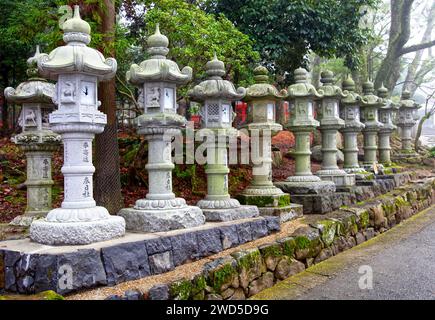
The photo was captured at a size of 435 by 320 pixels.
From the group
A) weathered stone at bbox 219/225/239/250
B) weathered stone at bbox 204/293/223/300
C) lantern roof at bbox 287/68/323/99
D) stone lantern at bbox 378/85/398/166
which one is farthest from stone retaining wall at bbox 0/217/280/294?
stone lantern at bbox 378/85/398/166

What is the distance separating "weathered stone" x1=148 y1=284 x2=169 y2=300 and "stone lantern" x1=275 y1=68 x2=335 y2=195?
4.93 metres

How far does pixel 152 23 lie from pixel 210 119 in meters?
2.43

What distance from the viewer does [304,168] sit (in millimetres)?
9031

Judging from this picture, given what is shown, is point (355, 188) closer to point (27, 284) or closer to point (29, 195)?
point (29, 195)

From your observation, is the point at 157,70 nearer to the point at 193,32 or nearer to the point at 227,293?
the point at 193,32

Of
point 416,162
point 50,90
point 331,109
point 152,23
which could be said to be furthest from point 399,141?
point 50,90

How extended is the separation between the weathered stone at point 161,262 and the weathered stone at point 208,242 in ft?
1.77

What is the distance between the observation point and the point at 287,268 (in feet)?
19.9

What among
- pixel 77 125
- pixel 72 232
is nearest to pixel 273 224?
pixel 72 232

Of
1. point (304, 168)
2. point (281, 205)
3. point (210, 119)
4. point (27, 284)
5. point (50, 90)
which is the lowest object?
point (27, 284)

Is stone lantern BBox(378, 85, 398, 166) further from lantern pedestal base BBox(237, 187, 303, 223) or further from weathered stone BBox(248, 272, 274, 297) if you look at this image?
weathered stone BBox(248, 272, 274, 297)

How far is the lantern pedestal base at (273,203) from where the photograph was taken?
7.64 metres

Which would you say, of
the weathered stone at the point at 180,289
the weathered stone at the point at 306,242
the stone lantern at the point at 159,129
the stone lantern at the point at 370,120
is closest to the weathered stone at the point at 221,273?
the weathered stone at the point at 180,289

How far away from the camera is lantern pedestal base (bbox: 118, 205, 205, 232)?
18.6 ft
